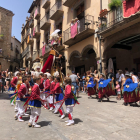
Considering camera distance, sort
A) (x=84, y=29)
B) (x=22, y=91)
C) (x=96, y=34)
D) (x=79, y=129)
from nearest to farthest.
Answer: (x=79, y=129) → (x=22, y=91) → (x=96, y=34) → (x=84, y=29)

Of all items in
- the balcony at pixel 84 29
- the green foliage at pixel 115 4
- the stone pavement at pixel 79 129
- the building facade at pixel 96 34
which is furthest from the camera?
the balcony at pixel 84 29

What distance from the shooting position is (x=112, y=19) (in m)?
10.9

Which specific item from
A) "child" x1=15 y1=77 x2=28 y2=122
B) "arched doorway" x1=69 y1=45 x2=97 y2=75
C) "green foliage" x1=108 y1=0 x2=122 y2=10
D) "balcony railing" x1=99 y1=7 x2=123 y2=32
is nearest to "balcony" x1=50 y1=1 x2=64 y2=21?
"arched doorway" x1=69 y1=45 x2=97 y2=75

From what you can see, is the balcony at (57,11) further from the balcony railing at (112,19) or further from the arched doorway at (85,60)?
the balcony railing at (112,19)

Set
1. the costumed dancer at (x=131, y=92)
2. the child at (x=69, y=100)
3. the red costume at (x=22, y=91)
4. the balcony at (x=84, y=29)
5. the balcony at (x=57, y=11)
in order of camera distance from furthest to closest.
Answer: the balcony at (x=57, y=11) < the balcony at (x=84, y=29) < the costumed dancer at (x=131, y=92) < the red costume at (x=22, y=91) < the child at (x=69, y=100)

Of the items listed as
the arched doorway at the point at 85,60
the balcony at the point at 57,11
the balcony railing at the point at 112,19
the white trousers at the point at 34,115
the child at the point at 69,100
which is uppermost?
the balcony at the point at 57,11

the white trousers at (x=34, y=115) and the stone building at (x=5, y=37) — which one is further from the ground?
the stone building at (x=5, y=37)

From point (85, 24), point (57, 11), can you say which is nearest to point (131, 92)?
point (85, 24)

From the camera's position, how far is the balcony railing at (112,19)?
405 inches

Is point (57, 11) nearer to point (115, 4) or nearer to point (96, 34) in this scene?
point (96, 34)

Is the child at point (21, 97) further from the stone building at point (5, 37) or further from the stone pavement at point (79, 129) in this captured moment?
the stone building at point (5, 37)

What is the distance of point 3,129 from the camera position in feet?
13.6

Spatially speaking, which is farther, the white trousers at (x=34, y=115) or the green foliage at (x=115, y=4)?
the green foliage at (x=115, y=4)

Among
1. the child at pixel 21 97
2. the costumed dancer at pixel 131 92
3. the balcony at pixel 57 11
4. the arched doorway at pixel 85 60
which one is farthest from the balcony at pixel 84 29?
the child at pixel 21 97
